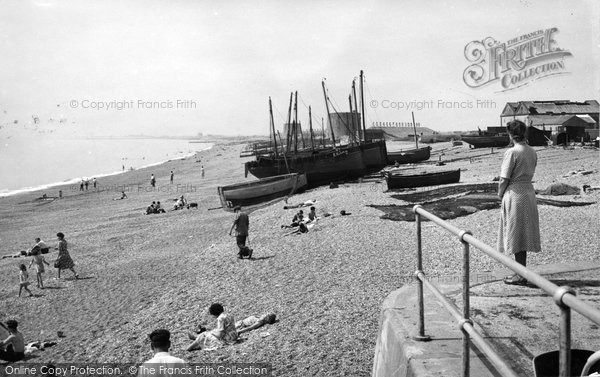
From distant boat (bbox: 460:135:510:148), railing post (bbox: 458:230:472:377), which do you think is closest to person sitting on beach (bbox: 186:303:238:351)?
railing post (bbox: 458:230:472:377)

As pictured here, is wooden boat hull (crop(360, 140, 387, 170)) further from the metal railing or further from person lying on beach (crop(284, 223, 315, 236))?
the metal railing

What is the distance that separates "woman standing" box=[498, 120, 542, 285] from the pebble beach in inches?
90.3

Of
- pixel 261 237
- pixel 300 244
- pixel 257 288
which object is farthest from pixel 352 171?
pixel 257 288

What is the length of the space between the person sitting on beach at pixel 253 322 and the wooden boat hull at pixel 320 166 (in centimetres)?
2706

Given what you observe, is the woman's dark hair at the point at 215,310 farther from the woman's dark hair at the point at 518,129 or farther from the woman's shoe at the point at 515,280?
the woman's dark hair at the point at 518,129

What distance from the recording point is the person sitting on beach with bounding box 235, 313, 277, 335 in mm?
8414

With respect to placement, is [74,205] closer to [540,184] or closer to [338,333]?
[540,184]

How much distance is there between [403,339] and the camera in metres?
3.85

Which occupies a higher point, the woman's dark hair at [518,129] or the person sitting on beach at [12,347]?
the woman's dark hair at [518,129]

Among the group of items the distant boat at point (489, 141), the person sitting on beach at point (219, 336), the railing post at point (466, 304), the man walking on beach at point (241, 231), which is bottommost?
the person sitting on beach at point (219, 336)

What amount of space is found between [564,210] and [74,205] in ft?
120

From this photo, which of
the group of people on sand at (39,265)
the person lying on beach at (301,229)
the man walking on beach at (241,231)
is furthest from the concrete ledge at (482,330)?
the group of people on sand at (39,265)

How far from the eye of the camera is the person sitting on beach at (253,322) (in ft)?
27.6

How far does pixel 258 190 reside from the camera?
2914 centimetres
